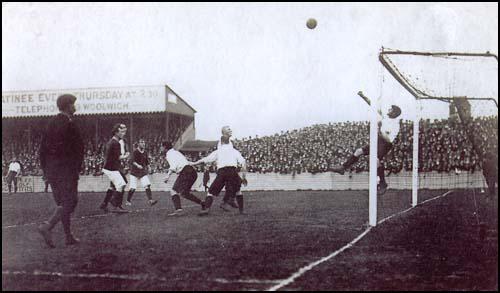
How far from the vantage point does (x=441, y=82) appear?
12.4m

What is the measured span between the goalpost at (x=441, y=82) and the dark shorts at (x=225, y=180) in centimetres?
287

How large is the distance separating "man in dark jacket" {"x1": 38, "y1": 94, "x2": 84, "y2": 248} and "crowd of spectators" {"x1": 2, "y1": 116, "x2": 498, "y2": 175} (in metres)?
14.6

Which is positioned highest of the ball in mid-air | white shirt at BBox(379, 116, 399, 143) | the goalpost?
the ball in mid-air

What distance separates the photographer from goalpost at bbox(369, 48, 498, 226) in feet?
31.2

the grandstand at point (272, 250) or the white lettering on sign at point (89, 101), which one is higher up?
the white lettering on sign at point (89, 101)

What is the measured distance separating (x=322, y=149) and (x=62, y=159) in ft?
58.3

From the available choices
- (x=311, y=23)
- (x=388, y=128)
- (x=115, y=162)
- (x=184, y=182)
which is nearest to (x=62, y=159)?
(x=184, y=182)

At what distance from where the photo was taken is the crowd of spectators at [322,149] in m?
22.4

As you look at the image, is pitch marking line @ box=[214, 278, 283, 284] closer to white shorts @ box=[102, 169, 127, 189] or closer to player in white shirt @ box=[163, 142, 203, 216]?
player in white shirt @ box=[163, 142, 203, 216]

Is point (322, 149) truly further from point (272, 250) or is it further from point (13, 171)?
point (272, 250)

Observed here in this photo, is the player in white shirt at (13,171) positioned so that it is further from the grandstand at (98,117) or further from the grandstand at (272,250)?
the grandstand at (272,250)

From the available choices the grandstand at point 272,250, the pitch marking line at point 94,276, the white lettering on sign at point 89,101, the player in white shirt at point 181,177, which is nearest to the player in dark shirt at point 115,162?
the grandstand at point 272,250

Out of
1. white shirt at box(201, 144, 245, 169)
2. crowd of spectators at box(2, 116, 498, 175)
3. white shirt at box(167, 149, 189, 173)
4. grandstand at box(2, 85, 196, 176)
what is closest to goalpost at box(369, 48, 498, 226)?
white shirt at box(201, 144, 245, 169)

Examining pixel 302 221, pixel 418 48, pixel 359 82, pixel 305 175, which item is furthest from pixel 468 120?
pixel 305 175
